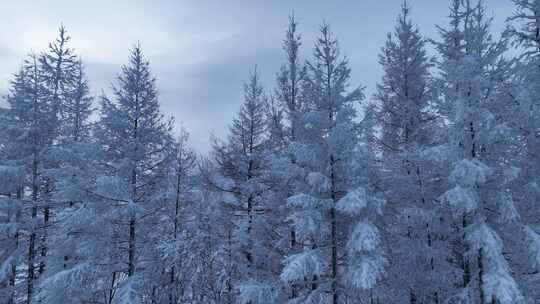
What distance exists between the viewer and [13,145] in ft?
46.9

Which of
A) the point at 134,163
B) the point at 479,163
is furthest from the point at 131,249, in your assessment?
the point at 479,163

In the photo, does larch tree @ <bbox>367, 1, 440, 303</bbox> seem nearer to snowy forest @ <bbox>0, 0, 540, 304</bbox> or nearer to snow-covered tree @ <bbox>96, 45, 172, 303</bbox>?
snowy forest @ <bbox>0, 0, 540, 304</bbox>

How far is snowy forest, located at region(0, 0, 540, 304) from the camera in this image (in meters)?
9.91

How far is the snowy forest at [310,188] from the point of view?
9.91 metres

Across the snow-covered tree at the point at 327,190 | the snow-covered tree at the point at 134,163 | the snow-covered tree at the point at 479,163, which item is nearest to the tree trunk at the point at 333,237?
the snow-covered tree at the point at 327,190

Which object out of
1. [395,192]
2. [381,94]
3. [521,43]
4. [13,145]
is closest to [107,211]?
[13,145]

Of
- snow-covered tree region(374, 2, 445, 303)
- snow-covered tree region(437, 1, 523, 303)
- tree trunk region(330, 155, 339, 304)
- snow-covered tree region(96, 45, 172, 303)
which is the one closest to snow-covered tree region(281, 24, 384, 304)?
tree trunk region(330, 155, 339, 304)

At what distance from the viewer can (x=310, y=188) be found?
11.4 metres

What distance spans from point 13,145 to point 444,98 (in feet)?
55.9

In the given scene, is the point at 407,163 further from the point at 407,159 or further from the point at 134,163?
the point at 134,163

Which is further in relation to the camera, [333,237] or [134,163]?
[134,163]

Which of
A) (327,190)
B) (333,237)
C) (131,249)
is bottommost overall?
(131,249)

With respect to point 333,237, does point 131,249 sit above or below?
below

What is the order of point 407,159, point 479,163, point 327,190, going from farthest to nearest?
point 407,159, point 327,190, point 479,163
